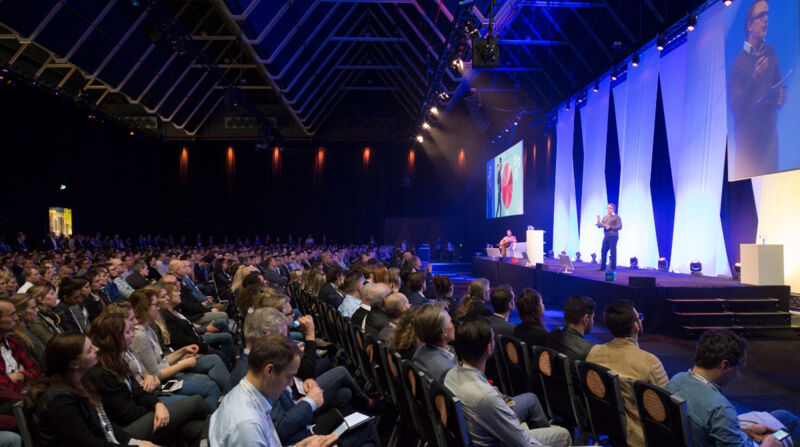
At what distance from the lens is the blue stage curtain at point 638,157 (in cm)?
1098

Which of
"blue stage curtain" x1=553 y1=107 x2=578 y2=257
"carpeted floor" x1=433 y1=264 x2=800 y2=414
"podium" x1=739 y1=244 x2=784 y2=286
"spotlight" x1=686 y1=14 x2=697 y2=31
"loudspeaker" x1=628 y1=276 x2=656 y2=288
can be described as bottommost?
"carpeted floor" x1=433 y1=264 x2=800 y2=414

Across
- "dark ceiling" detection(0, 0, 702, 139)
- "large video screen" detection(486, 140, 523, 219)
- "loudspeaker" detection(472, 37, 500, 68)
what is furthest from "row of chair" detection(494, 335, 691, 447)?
"large video screen" detection(486, 140, 523, 219)

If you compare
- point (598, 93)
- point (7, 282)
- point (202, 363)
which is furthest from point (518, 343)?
point (598, 93)

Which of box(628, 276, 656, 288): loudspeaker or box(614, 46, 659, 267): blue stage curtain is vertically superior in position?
box(614, 46, 659, 267): blue stage curtain

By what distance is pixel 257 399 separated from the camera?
1.89m

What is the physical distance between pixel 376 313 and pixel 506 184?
42.4 feet

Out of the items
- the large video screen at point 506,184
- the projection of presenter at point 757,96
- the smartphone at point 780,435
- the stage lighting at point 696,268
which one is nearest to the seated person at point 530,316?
the smartphone at point 780,435

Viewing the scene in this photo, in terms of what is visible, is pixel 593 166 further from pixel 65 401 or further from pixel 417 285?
pixel 65 401

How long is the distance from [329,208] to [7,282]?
19.8 metres

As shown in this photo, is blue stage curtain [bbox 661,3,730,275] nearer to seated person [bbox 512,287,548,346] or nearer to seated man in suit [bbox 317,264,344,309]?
seated man in suit [bbox 317,264,344,309]

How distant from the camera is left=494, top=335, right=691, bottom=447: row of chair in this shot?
2.02 meters

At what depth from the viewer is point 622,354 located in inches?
107

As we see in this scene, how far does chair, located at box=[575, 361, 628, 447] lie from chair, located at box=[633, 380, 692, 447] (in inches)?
6.2

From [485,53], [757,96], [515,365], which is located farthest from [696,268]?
[515,365]
